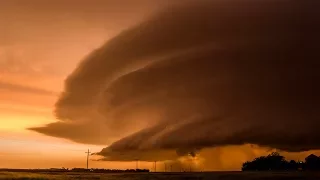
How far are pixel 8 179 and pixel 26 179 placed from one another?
29.4 ft

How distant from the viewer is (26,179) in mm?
194375

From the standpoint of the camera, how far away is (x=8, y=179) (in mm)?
187250
